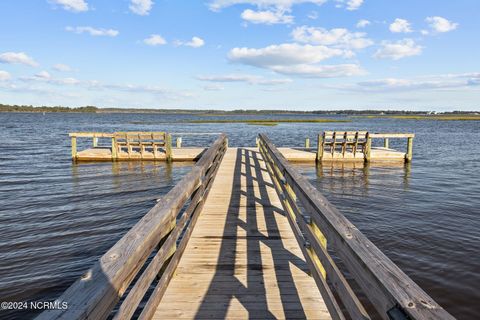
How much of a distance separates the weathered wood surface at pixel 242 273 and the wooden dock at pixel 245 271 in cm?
1

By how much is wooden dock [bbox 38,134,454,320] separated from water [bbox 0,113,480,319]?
2221 mm

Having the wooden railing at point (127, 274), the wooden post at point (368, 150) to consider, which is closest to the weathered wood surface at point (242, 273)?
the wooden railing at point (127, 274)

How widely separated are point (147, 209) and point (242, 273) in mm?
6786

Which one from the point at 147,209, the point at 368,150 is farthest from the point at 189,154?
the point at 368,150

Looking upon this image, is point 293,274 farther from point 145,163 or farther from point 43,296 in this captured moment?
point 145,163

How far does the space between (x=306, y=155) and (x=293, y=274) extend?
14894 millimetres

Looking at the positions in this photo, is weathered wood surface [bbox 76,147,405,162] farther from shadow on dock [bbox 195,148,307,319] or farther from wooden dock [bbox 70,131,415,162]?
shadow on dock [bbox 195,148,307,319]

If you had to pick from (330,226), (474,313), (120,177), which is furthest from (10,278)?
(120,177)

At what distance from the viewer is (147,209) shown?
10039 millimetres

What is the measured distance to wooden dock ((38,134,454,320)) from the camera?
5.65 feet

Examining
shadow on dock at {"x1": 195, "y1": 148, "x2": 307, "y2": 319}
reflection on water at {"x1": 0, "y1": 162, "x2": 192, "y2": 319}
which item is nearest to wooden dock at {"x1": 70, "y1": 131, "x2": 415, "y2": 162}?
reflection on water at {"x1": 0, "y1": 162, "x2": 192, "y2": 319}

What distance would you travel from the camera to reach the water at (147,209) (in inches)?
233

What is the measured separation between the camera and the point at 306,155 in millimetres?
18359

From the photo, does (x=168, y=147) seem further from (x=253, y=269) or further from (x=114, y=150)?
(x=253, y=269)
